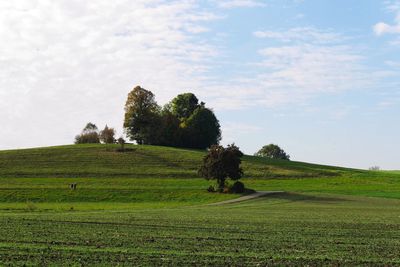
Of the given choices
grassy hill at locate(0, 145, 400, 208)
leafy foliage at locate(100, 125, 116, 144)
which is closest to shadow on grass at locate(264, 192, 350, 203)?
grassy hill at locate(0, 145, 400, 208)

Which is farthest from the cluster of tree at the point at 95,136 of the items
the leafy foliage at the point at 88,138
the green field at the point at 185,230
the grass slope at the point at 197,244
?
the grass slope at the point at 197,244

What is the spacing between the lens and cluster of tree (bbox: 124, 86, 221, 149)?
440 feet

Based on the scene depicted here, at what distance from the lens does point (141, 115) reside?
133250mm

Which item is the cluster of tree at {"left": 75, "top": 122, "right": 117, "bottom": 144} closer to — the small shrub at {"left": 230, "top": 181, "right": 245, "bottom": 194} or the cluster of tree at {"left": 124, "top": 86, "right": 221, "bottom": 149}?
the cluster of tree at {"left": 124, "top": 86, "right": 221, "bottom": 149}

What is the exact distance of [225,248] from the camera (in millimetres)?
20453

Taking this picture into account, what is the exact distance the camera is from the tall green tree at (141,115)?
438ft

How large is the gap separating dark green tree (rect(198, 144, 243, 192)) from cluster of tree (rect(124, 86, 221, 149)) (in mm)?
63063

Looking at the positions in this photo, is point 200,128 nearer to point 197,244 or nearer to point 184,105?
point 184,105

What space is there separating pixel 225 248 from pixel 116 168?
7784 cm

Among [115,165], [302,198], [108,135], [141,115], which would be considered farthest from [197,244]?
[108,135]

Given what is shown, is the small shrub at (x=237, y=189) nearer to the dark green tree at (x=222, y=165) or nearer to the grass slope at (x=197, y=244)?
the dark green tree at (x=222, y=165)

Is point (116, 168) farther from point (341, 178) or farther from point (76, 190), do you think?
point (341, 178)

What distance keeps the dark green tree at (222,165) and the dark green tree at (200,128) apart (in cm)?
6432

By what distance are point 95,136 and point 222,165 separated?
95.7 m
